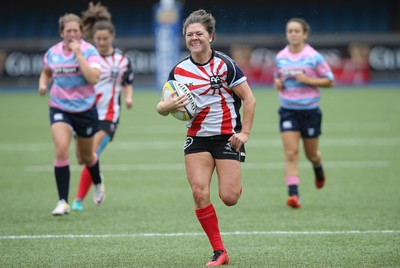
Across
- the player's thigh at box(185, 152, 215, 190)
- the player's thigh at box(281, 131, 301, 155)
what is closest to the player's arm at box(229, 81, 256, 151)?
the player's thigh at box(185, 152, 215, 190)

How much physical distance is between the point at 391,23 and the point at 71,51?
32344 mm

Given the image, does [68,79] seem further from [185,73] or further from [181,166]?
→ [181,166]

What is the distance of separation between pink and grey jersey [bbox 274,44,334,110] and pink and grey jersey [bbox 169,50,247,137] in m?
3.03

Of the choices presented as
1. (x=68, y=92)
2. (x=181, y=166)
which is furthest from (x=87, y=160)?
(x=181, y=166)

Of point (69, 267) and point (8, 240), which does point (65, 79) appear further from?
point (69, 267)

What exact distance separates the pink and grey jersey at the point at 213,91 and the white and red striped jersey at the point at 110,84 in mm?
3477

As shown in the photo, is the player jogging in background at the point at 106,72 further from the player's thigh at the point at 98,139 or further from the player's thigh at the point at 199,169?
the player's thigh at the point at 199,169

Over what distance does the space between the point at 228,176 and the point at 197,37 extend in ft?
3.72

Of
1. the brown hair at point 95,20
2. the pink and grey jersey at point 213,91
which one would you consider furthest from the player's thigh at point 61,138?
the pink and grey jersey at point 213,91

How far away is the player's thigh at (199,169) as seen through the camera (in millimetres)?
6504

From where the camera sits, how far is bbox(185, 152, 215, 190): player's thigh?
650 cm

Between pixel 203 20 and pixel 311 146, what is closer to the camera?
pixel 203 20

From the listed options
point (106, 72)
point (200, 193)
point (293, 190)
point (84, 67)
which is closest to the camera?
point (200, 193)

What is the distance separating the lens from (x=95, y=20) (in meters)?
10.0
